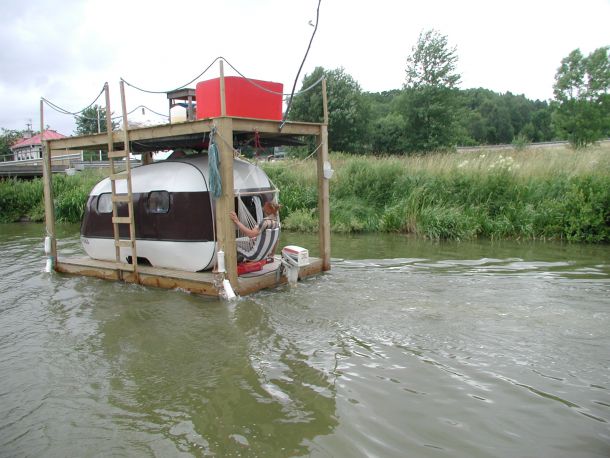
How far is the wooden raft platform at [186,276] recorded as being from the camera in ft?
25.7

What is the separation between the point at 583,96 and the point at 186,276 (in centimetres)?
5158

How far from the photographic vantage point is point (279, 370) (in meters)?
5.08

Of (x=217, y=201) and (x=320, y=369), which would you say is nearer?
(x=320, y=369)

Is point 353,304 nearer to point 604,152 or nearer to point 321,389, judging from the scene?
point 321,389

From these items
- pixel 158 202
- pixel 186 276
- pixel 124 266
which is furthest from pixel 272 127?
pixel 124 266

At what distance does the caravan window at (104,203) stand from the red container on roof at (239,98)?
3.04 metres

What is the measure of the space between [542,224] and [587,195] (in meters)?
1.25

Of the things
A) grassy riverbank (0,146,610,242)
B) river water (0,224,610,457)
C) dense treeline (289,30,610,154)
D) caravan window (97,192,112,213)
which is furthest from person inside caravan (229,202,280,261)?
dense treeline (289,30,610,154)

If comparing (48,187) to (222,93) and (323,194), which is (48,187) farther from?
(323,194)

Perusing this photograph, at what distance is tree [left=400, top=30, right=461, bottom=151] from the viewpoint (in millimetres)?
38312

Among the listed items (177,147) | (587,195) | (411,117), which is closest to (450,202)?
(587,195)

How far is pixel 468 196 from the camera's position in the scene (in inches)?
571

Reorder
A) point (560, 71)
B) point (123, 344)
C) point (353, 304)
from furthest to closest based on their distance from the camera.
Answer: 1. point (560, 71)
2. point (353, 304)
3. point (123, 344)

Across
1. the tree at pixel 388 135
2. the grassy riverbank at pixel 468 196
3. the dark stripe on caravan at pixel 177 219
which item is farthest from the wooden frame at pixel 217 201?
the tree at pixel 388 135
